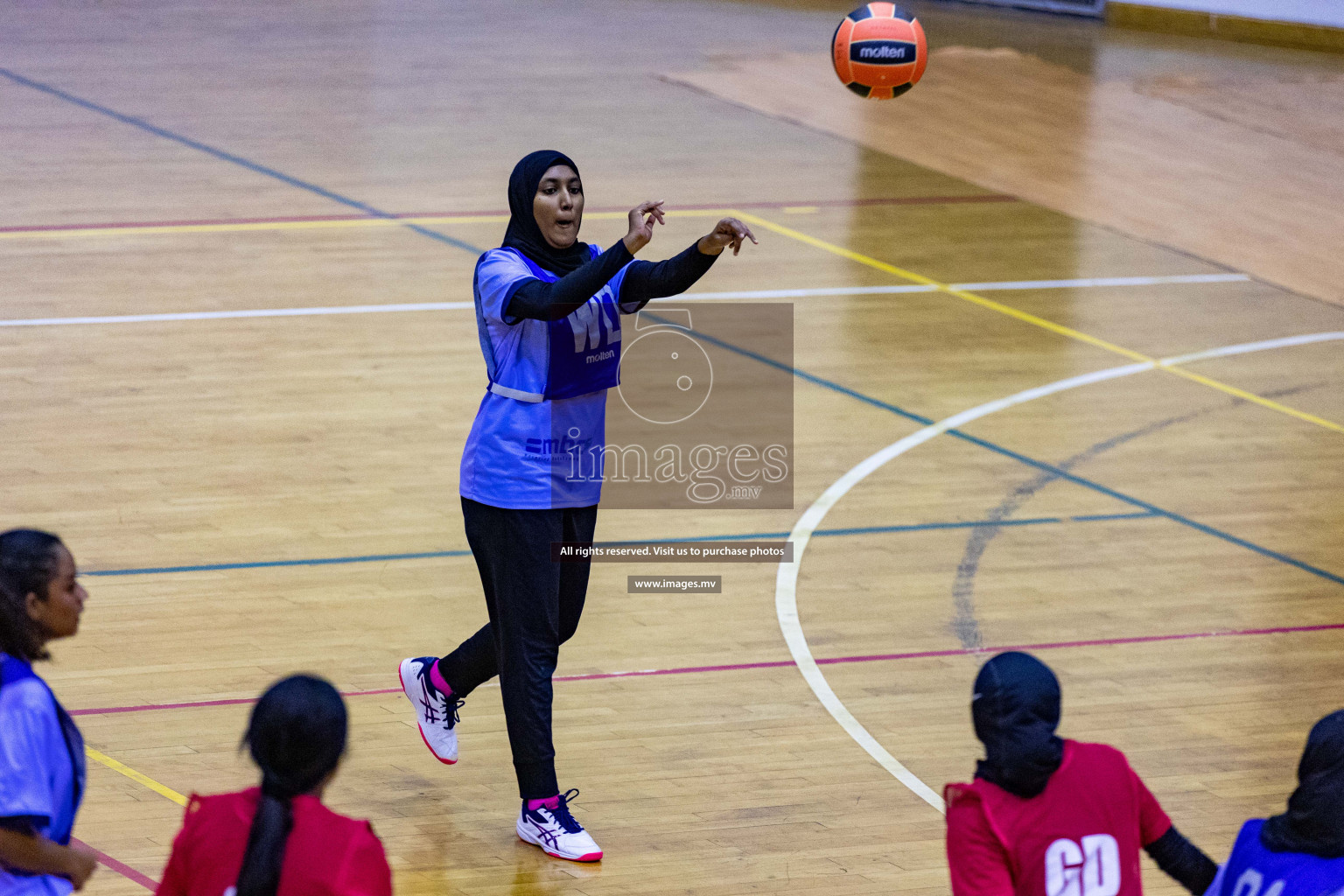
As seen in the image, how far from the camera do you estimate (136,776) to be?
18.9 ft

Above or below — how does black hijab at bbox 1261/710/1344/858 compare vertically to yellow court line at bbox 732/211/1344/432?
above

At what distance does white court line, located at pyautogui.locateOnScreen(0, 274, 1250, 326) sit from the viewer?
10.6 m

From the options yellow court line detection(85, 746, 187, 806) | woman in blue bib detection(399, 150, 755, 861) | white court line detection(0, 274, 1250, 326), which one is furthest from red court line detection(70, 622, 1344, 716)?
white court line detection(0, 274, 1250, 326)

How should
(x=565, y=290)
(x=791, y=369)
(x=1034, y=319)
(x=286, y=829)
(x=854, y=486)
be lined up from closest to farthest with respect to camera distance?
(x=286, y=829), (x=565, y=290), (x=854, y=486), (x=791, y=369), (x=1034, y=319)

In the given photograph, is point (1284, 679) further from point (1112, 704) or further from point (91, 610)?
point (91, 610)

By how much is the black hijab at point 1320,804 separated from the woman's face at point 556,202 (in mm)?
2608

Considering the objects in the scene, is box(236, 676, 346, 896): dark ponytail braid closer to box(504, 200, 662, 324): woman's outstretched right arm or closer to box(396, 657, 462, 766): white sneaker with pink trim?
A: box(504, 200, 662, 324): woman's outstretched right arm

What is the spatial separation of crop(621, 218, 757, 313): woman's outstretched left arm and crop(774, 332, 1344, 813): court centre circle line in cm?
187

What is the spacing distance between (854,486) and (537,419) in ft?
12.8

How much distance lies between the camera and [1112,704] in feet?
21.5

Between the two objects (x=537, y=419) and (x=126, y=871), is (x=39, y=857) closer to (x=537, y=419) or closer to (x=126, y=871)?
(x=126, y=871)

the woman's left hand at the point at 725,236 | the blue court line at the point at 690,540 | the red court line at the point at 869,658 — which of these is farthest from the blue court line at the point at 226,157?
the woman's left hand at the point at 725,236

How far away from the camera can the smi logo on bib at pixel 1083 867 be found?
10.6 feet

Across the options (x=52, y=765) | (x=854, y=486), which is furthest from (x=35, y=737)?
(x=854, y=486)
